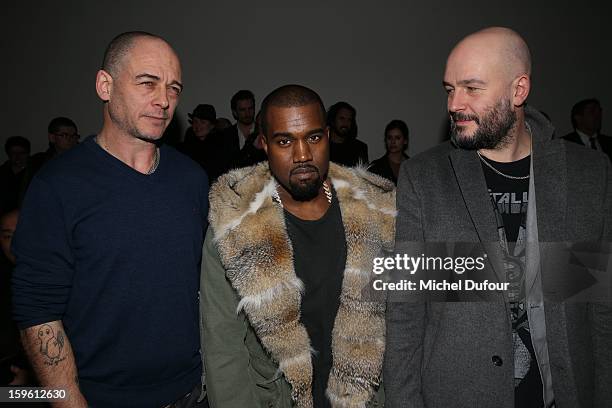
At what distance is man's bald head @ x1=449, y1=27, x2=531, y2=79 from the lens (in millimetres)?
1670

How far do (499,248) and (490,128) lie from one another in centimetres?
43

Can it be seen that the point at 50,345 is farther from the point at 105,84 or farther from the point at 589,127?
the point at 589,127

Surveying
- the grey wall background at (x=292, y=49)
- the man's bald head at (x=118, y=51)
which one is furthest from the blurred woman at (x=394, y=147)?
the man's bald head at (x=118, y=51)

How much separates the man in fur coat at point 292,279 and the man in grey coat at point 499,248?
0.43 ft

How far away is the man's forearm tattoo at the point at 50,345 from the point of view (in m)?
1.50

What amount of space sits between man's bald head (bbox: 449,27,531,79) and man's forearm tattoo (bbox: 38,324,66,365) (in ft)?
5.51

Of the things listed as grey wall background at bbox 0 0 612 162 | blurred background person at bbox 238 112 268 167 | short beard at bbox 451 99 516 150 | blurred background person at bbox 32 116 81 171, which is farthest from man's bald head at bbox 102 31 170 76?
grey wall background at bbox 0 0 612 162

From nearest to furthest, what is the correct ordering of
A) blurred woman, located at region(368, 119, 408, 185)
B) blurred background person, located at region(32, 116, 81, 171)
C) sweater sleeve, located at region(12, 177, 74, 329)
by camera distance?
A: sweater sleeve, located at region(12, 177, 74, 329) < blurred background person, located at region(32, 116, 81, 171) < blurred woman, located at region(368, 119, 408, 185)

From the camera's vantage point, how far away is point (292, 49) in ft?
21.4

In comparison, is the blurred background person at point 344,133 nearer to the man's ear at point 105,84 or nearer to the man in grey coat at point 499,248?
the man in grey coat at point 499,248

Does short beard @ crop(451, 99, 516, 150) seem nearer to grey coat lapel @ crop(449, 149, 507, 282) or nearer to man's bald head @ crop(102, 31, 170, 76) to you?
grey coat lapel @ crop(449, 149, 507, 282)

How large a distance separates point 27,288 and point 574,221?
183 centimetres

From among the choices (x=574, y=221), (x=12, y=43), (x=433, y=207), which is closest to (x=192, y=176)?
(x=433, y=207)

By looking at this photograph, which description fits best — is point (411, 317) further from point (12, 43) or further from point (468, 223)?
point (12, 43)
